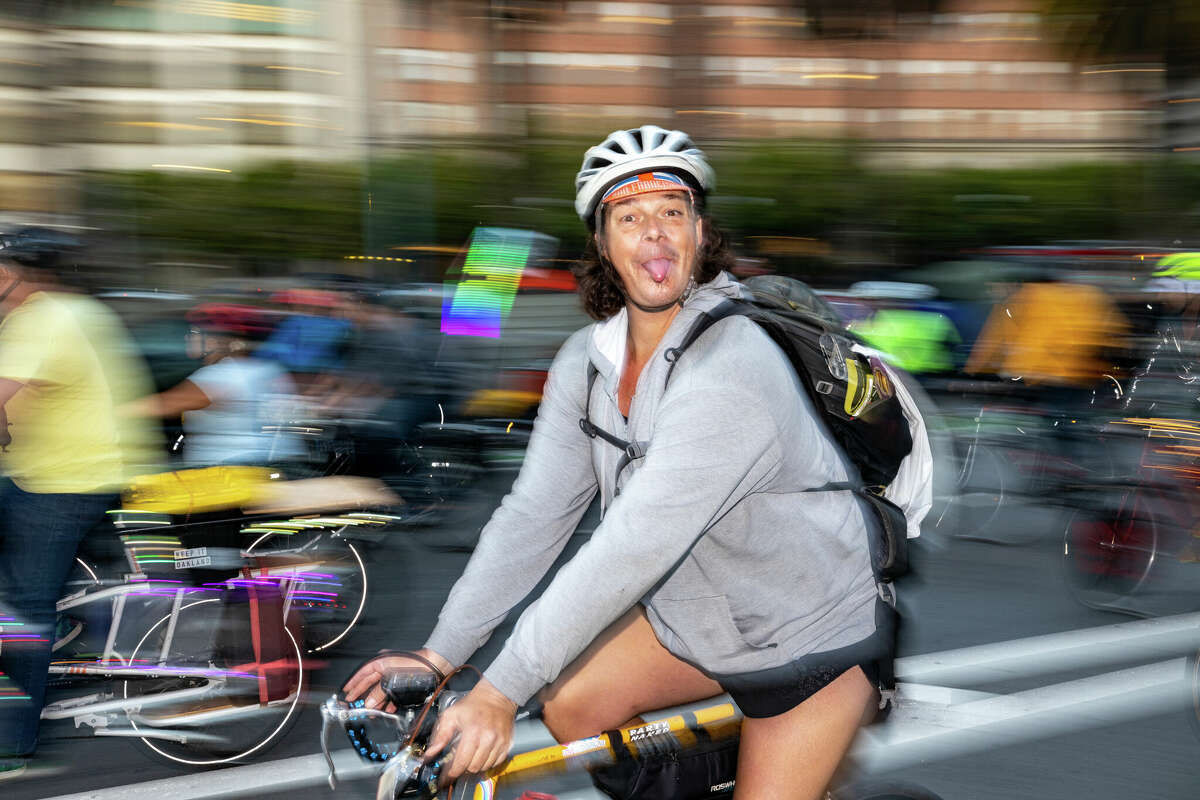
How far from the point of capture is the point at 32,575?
473cm

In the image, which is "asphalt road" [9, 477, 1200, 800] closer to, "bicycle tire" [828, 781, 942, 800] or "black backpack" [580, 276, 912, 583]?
"black backpack" [580, 276, 912, 583]

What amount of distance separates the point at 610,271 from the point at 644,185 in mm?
243

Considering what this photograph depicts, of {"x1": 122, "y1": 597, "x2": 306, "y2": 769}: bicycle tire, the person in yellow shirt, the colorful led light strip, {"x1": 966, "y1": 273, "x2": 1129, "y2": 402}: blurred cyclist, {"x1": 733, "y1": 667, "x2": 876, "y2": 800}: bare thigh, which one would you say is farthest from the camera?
the colorful led light strip

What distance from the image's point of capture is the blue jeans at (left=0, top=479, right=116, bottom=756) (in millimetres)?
4723

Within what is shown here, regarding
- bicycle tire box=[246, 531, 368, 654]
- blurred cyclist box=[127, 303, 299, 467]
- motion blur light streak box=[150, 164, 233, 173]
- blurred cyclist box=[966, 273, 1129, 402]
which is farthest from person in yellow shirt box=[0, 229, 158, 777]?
motion blur light streak box=[150, 164, 233, 173]

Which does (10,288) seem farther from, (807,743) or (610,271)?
(807,743)

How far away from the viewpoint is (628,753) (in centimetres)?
245

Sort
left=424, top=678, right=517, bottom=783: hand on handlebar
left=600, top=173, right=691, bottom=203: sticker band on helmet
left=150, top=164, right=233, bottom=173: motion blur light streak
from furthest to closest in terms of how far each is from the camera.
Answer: left=150, top=164, right=233, bottom=173: motion blur light streak < left=600, top=173, right=691, bottom=203: sticker band on helmet < left=424, top=678, right=517, bottom=783: hand on handlebar

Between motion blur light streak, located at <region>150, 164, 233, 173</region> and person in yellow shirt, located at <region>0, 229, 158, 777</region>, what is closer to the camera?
person in yellow shirt, located at <region>0, 229, 158, 777</region>

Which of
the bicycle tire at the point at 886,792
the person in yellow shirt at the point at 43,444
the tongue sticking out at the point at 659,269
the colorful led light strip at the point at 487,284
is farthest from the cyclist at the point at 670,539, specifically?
the colorful led light strip at the point at 487,284

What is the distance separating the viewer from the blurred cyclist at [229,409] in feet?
18.2

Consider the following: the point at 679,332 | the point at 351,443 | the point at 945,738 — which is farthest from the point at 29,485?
the point at 945,738

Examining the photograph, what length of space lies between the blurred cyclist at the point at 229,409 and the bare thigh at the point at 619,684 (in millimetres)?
2959

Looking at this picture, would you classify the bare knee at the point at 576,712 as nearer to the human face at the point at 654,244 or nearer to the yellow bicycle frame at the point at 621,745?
the yellow bicycle frame at the point at 621,745
